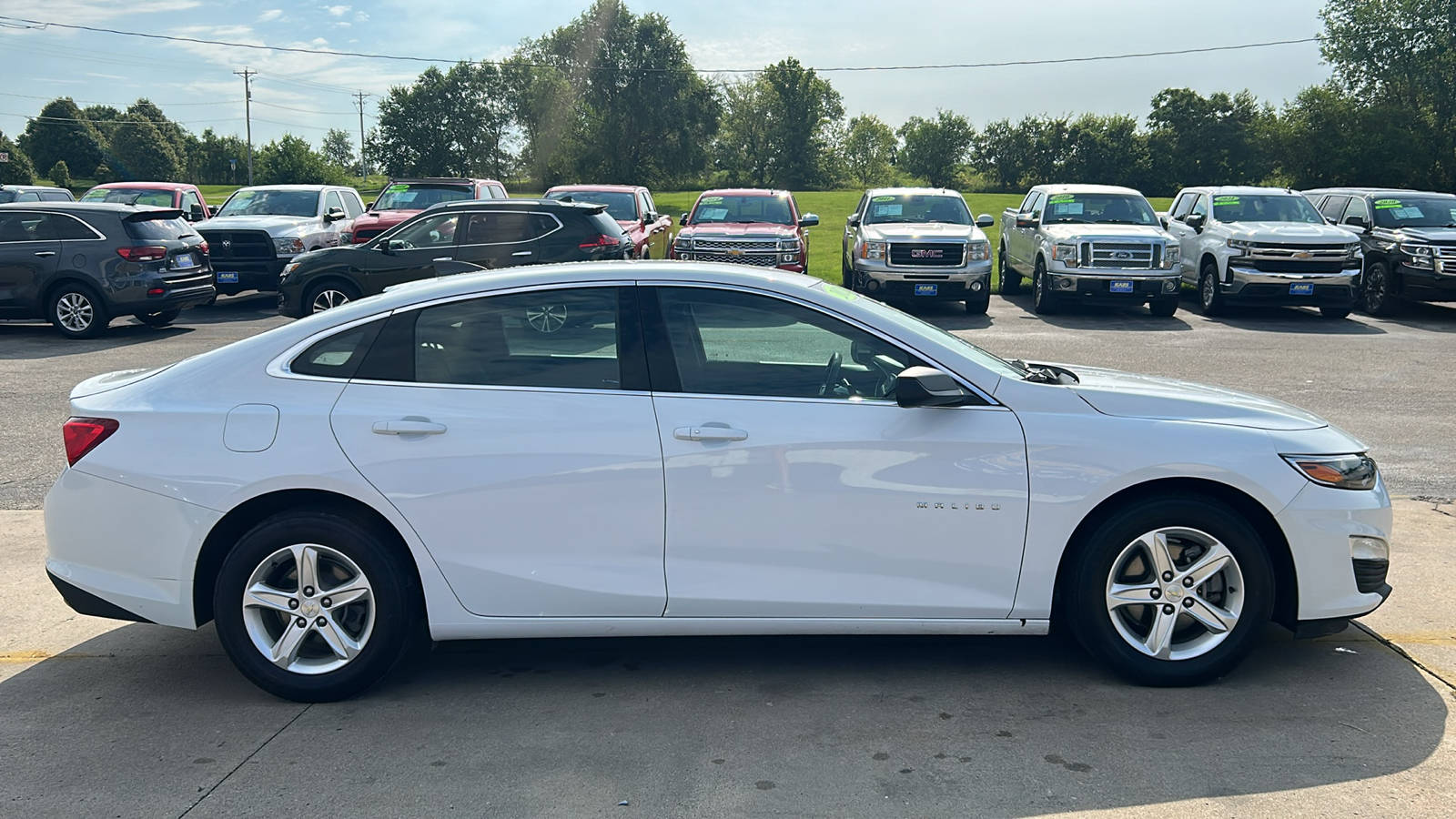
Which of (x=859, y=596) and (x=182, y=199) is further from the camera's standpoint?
(x=182, y=199)

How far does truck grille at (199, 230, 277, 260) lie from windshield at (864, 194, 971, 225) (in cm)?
994

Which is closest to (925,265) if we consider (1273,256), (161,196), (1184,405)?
(1273,256)

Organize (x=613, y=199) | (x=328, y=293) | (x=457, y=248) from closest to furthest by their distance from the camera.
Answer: (x=457, y=248) < (x=328, y=293) < (x=613, y=199)

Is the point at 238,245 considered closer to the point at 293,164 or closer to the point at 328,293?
the point at 328,293

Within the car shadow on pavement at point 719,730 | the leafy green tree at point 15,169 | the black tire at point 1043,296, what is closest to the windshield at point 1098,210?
the black tire at point 1043,296

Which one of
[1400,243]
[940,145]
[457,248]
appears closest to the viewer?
[457,248]

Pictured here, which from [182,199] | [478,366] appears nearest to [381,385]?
[478,366]

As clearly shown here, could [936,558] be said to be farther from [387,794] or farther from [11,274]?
[11,274]

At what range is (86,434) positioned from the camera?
4230 mm

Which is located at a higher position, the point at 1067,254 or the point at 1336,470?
the point at 1067,254

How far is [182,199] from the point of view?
22344 mm

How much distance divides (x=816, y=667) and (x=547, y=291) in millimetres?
1791

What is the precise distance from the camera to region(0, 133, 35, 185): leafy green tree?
258ft

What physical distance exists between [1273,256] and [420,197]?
45.7 ft
